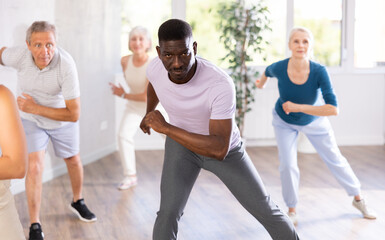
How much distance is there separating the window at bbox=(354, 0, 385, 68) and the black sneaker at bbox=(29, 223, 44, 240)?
14.6ft

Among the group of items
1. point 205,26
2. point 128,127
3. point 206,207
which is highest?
point 205,26

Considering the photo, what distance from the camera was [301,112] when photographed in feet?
10.9

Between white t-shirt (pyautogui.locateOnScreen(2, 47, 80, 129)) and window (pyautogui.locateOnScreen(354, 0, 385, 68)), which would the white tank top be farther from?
window (pyautogui.locateOnScreen(354, 0, 385, 68))

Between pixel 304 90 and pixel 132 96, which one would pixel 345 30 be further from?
pixel 304 90

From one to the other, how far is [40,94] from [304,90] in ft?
5.32

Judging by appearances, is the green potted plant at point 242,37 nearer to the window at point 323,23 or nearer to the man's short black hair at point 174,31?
the window at point 323,23

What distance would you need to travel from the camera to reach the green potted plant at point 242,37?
5.73 m

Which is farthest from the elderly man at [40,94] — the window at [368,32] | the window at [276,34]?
the window at [368,32]

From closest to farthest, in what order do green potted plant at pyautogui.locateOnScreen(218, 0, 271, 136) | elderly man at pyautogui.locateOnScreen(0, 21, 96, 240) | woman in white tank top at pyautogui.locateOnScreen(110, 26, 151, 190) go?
elderly man at pyautogui.locateOnScreen(0, 21, 96, 240) < woman in white tank top at pyautogui.locateOnScreen(110, 26, 151, 190) < green potted plant at pyautogui.locateOnScreen(218, 0, 271, 136)

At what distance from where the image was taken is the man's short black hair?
2.03 m

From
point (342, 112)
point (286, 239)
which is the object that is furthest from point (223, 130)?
point (342, 112)

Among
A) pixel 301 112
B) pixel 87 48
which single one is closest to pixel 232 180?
pixel 301 112

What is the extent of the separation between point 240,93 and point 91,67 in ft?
5.33

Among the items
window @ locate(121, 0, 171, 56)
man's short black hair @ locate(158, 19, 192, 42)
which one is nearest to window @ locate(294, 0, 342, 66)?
window @ locate(121, 0, 171, 56)
